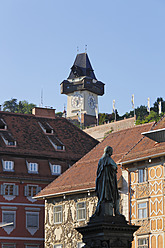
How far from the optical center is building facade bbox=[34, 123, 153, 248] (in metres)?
48.7

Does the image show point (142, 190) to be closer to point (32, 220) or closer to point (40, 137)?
point (32, 220)

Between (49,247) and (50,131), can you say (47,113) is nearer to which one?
(50,131)

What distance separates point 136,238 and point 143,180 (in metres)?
3.76

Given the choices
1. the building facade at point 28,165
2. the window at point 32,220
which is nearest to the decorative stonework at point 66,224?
the building facade at point 28,165

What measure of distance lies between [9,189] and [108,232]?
117ft

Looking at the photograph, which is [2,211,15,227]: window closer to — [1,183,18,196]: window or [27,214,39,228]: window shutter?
[27,214,39,228]: window shutter

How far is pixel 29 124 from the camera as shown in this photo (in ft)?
215

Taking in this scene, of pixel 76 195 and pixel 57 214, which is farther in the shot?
pixel 57 214

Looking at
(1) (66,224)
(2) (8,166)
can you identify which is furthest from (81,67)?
(1) (66,224)

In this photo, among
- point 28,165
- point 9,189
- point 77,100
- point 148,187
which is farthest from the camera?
point 77,100

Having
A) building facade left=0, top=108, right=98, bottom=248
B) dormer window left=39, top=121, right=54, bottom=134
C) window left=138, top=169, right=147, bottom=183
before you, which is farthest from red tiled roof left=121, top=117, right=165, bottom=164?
dormer window left=39, top=121, right=54, bottom=134

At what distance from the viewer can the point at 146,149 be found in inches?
1785

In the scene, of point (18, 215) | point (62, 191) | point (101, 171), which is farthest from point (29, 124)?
point (101, 171)

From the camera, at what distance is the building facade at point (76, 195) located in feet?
160
